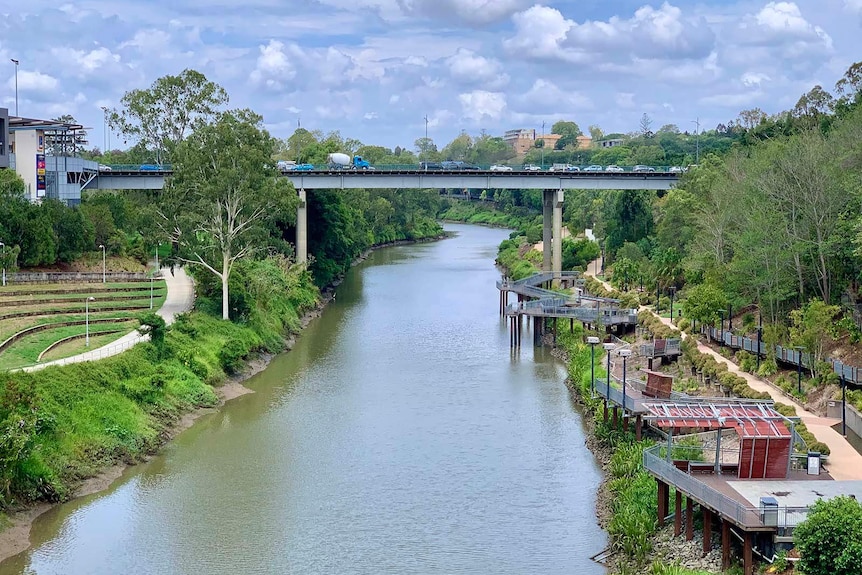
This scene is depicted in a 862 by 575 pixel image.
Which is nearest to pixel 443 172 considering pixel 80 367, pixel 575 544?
pixel 80 367

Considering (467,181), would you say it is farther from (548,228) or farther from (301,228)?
(301,228)

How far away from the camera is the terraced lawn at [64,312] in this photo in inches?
2164

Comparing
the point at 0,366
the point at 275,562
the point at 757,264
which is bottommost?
the point at 275,562

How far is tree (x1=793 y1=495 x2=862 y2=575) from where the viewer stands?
2709 cm

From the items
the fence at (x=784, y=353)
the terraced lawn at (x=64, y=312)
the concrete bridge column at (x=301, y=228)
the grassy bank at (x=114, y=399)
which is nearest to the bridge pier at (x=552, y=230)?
the concrete bridge column at (x=301, y=228)

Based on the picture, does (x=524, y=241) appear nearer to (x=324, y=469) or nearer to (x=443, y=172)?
(x=443, y=172)

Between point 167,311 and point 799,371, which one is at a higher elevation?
point 167,311

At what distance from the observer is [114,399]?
48656 millimetres

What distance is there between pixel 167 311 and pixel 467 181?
4106 centimetres

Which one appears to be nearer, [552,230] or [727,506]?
[727,506]

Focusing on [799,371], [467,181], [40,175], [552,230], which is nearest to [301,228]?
[467,181]

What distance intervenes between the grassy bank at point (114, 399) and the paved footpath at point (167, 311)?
1183mm

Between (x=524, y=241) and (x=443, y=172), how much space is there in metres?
38.1

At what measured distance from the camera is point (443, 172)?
104m
